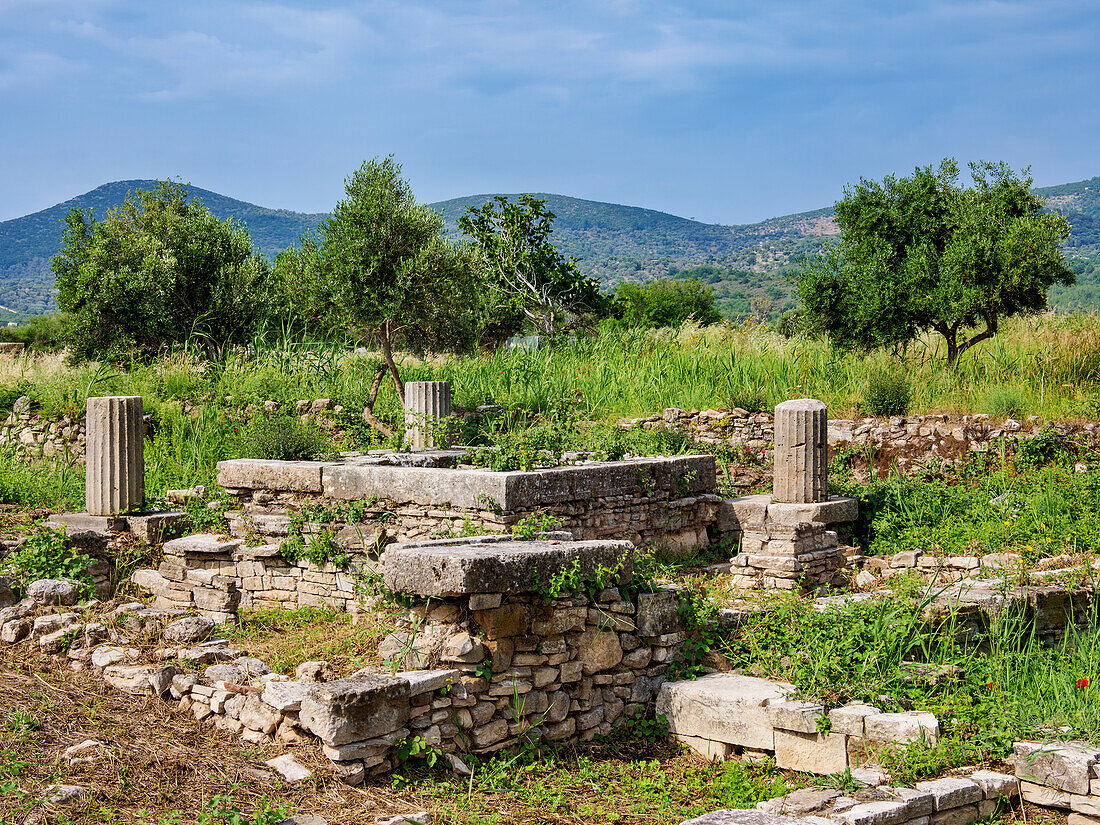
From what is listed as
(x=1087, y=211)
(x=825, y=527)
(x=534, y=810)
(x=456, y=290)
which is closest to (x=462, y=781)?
(x=534, y=810)

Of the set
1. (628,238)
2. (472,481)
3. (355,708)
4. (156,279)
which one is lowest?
(355,708)

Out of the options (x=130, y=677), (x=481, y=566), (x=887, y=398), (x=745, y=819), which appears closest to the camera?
(x=745, y=819)

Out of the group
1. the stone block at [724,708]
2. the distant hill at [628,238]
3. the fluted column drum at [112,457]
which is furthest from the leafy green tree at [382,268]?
the distant hill at [628,238]

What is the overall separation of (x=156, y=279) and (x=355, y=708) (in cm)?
1769

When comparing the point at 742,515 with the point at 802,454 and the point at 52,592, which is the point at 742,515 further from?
the point at 52,592

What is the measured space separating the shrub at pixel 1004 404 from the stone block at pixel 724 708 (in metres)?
8.52

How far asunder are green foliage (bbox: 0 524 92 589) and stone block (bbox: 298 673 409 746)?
12.8 feet

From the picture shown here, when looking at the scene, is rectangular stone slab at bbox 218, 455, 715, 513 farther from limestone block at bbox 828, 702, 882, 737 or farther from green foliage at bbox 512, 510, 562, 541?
limestone block at bbox 828, 702, 882, 737

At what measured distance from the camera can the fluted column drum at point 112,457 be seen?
8742 millimetres

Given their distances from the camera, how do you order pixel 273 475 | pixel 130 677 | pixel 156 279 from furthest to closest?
1. pixel 156 279
2. pixel 273 475
3. pixel 130 677

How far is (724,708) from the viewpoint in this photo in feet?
19.6

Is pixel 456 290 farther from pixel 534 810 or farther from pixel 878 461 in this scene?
pixel 534 810

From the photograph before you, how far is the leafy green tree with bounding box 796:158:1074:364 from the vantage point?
1445cm

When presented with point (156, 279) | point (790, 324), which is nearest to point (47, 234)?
point (156, 279)
